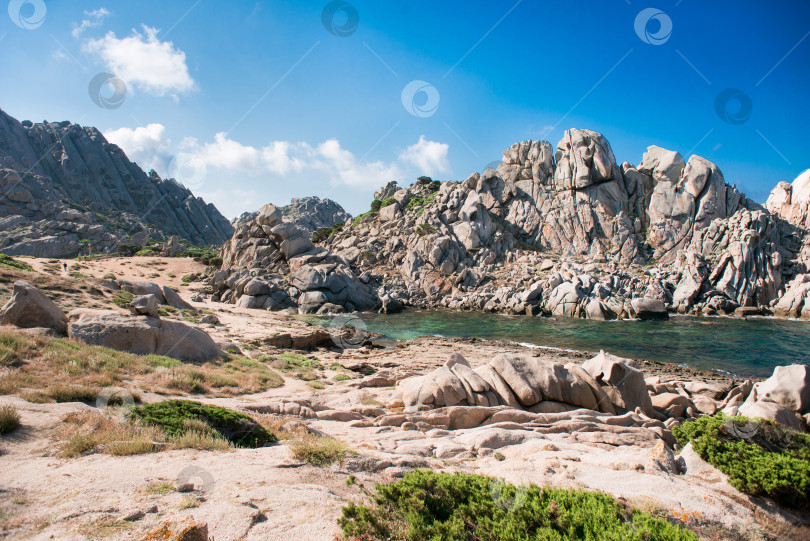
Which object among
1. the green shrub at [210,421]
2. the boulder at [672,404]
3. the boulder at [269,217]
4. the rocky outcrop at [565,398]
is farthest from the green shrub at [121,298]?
the boulder at [269,217]

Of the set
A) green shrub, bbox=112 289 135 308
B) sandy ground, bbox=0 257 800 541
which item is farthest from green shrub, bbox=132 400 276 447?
green shrub, bbox=112 289 135 308

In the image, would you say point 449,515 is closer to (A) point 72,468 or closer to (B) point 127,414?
(A) point 72,468

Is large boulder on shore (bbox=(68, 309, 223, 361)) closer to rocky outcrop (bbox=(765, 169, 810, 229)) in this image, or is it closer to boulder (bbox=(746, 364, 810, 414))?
boulder (bbox=(746, 364, 810, 414))

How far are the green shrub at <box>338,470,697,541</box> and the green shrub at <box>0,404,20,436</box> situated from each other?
702cm

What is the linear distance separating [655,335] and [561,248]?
4247 cm

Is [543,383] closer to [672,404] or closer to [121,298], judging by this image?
[672,404]

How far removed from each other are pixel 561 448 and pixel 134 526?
28.3 ft

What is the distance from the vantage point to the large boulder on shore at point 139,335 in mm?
15984

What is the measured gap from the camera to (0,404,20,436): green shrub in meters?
6.92

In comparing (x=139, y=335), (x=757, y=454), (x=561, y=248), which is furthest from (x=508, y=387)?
(x=561, y=248)

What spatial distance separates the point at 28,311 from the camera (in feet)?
49.8

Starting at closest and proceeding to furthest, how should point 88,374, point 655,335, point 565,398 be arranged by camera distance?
1. point 88,374
2. point 565,398
3. point 655,335

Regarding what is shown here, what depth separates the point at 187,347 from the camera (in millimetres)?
18078

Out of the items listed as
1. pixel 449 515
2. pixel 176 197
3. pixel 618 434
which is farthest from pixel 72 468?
pixel 176 197
